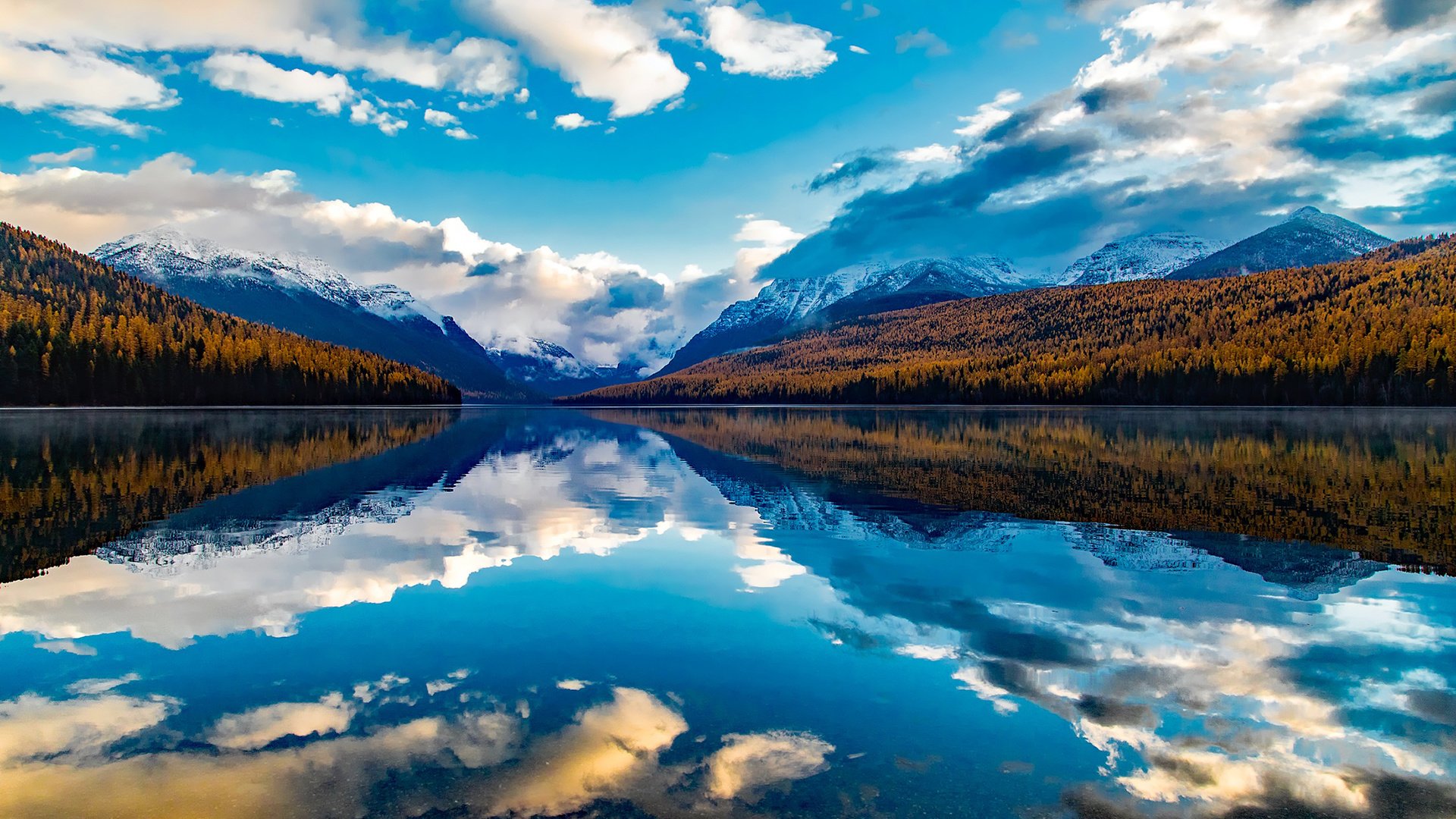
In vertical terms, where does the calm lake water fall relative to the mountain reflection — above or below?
below

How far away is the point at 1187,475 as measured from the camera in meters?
41.0

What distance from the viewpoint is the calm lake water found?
930 centimetres

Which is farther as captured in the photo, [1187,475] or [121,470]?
[1187,475]

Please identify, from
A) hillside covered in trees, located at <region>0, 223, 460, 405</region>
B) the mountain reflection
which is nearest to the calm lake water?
the mountain reflection

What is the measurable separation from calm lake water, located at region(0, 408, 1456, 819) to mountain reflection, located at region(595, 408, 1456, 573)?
1.37 ft

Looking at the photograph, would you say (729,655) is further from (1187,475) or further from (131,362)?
(131,362)

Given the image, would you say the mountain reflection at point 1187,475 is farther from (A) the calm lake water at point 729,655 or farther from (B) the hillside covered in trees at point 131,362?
(B) the hillside covered in trees at point 131,362

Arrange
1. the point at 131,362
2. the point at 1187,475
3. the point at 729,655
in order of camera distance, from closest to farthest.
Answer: the point at 729,655 < the point at 1187,475 < the point at 131,362

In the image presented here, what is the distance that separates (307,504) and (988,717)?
30.2 m

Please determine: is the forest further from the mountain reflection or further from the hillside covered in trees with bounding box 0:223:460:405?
the hillside covered in trees with bounding box 0:223:460:405

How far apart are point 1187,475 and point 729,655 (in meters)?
36.6

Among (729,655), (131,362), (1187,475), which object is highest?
(131,362)

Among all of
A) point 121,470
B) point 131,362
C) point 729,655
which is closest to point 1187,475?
point 729,655

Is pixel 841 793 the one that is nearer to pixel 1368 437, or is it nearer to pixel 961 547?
pixel 961 547
